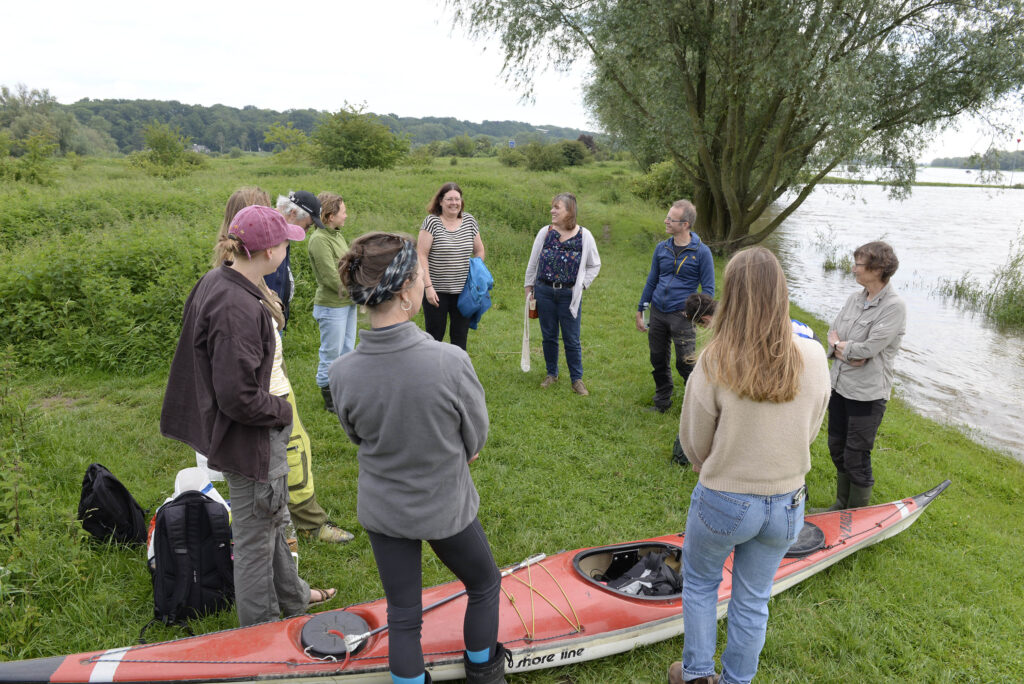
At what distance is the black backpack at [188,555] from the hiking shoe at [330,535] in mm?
793

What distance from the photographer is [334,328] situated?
211 inches

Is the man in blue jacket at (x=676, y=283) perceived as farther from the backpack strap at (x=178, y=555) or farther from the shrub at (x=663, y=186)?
the shrub at (x=663, y=186)

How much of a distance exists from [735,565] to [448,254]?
3790 mm

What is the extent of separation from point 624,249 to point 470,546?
15026 mm

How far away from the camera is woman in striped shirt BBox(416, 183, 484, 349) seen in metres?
5.35

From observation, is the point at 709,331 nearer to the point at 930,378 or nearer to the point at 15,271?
the point at 15,271


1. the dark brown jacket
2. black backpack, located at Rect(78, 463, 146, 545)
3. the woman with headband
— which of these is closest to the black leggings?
the woman with headband

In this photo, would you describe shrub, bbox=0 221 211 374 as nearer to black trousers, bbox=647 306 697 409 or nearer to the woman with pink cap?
the woman with pink cap

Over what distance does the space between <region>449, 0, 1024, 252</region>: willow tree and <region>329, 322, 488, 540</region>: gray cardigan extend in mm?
11577

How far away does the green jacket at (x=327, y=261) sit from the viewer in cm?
511

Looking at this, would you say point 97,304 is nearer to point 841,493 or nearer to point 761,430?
point 761,430

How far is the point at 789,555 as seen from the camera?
→ 3.75m

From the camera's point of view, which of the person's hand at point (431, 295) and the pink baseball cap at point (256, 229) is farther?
the person's hand at point (431, 295)

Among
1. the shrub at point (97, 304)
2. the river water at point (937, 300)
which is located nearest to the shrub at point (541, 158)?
the river water at point (937, 300)
